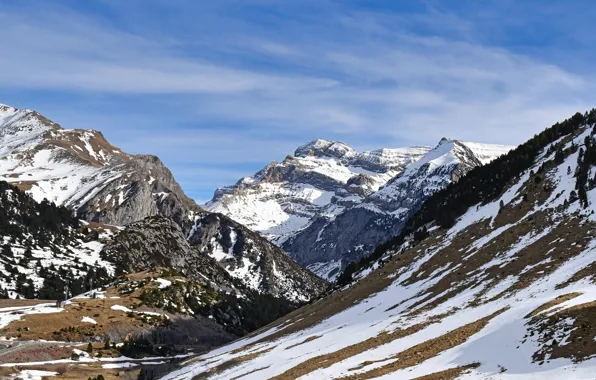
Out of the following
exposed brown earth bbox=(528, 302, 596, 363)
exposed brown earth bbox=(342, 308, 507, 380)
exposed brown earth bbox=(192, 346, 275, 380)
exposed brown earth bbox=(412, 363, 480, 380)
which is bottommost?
exposed brown earth bbox=(192, 346, 275, 380)

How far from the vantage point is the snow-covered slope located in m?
29.2

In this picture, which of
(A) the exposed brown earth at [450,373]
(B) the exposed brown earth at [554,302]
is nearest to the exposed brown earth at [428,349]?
(A) the exposed brown earth at [450,373]

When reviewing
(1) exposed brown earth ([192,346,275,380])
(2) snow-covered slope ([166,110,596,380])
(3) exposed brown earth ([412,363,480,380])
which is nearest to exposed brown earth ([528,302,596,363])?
(2) snow-covered slope ([166,110,596,380])

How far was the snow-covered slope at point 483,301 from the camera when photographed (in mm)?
29203

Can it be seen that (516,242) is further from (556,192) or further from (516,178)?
(516,178)

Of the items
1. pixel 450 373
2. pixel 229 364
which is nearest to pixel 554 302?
pixel 450 373

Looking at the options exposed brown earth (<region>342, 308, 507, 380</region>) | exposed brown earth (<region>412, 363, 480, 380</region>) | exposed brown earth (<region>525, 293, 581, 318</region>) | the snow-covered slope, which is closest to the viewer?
exposed brown earth (<region>412, 363, 480, 380</region>)

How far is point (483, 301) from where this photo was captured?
47.5m

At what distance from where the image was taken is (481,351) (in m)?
31.0

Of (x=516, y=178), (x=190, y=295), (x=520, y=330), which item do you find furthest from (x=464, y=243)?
(x=190, y=295)

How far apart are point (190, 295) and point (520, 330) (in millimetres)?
147197

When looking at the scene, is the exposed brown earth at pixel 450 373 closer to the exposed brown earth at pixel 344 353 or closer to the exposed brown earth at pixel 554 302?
the exposed brown earth at pixel 554 302

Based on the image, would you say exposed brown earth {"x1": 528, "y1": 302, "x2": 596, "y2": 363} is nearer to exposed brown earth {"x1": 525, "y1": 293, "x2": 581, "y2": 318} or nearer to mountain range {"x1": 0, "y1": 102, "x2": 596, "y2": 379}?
mountain range {"x1": 0, "y1": 102, "x2": 596, "y2": 379}

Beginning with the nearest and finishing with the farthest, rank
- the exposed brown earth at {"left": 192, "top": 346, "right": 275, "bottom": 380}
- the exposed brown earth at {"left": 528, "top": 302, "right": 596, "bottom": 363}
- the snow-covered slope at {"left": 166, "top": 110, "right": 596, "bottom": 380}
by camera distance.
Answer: the exposed brown earth at {"left": 528, "top": 302, "right": 596, "bottom": 363} < the snow-covered slope at {"left": 166, "top": 110, "right": 596, "bottom": 380} < the exposed brown earth at {"left": 192, "top": 346, "right": 275, "bottom": 380}
